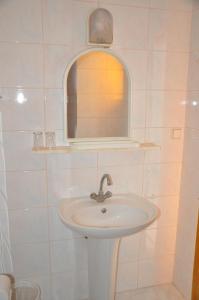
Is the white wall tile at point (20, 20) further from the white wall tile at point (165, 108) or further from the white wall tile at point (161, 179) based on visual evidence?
the white wall tile at point (161, 179)

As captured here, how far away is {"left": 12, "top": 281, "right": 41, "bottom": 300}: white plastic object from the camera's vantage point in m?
1.66

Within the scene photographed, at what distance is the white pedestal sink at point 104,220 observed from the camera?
4.72ft

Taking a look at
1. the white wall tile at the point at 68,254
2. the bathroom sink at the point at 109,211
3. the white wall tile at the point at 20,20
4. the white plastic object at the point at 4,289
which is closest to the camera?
the white plastic object at the point at 4,289

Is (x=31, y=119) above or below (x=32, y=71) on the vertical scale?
below

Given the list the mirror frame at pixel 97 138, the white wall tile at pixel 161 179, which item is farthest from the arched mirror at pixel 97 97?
the white wall tile at pixel 161 179

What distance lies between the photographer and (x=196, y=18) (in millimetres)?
1567

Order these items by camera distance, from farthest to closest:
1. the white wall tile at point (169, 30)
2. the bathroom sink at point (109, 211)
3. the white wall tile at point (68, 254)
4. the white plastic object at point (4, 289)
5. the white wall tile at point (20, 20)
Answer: the white wall tile at point (68, 254) < the white wall tile at point (169, 30) < the bathroom sink at point (109, 211) < the white wall tile at point (20, 20) < the white plastic object at point (4, 289)

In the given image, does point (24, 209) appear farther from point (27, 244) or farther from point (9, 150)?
point (9, 150)

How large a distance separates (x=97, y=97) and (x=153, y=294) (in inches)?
60.1

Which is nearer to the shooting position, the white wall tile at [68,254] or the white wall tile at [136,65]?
the white wall tile at [136,65]

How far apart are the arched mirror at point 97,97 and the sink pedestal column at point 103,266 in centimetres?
65

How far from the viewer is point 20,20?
1380 millimetres

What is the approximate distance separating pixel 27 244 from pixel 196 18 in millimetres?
1804

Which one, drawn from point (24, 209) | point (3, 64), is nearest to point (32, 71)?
point (3, 64)
